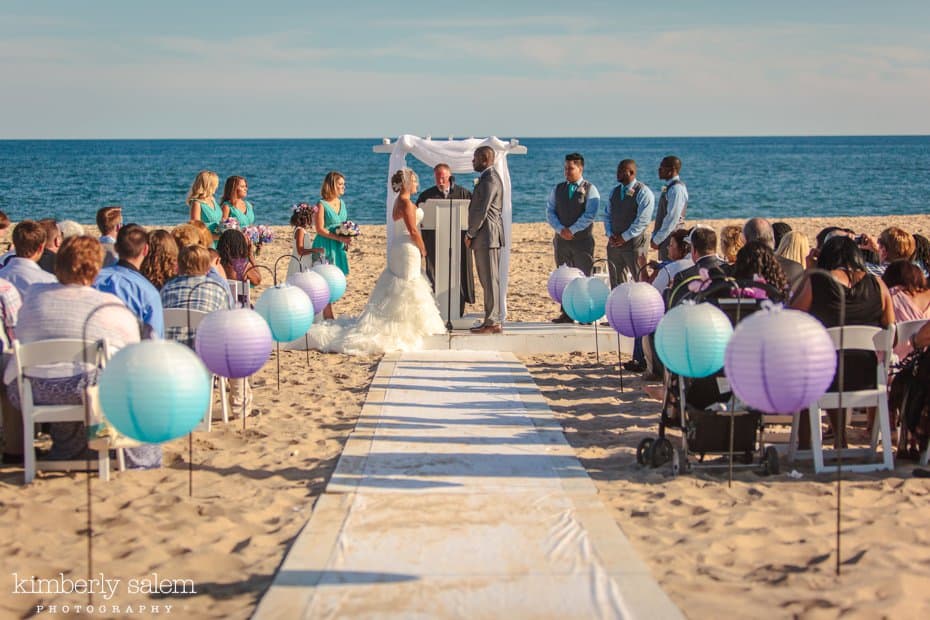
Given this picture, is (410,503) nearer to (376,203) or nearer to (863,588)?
(863,588)

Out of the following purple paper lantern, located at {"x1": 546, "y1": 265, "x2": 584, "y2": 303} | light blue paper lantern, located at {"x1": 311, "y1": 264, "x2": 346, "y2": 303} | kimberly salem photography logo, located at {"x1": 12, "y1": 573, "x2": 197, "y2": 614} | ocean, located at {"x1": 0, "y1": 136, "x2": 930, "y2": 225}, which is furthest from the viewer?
ocean, located at {"x1": 0, "y1": 136, "x2": 930, "y2": 225}

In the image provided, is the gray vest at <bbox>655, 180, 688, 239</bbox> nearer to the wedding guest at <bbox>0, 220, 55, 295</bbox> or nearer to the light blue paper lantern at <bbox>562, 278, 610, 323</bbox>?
the light blue paper lantern at <bbox>562, 278, 610, 323</bbox>

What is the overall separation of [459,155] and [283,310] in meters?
4.92

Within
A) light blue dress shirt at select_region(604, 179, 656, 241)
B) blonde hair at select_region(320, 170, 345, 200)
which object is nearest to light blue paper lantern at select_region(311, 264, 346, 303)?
blonde hair at select_region(320, 170, 345, 200)

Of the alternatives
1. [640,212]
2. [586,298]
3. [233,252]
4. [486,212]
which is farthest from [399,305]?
[640,212]

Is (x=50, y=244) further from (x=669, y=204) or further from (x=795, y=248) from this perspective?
(x=669, y=204)

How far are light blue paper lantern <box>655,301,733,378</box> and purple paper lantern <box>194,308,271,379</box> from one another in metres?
2.36

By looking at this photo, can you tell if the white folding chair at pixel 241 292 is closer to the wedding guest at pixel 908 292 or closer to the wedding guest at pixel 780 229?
the wedding guest at pixel 780 229

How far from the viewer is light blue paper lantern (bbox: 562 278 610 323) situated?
27.5 ft

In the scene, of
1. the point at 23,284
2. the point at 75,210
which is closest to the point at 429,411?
the point at 23,284

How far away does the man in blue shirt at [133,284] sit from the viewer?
6.07 m

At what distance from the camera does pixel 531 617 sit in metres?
3.88

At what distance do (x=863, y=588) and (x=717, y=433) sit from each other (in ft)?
5.67

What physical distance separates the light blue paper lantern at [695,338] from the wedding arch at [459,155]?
5688mm
